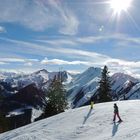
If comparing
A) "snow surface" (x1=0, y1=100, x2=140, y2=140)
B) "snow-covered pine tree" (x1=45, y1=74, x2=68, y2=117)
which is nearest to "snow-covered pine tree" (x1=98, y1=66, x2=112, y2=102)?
"snow-covered pine tree" (x1=45, y1=74, x2=68, y2=117)

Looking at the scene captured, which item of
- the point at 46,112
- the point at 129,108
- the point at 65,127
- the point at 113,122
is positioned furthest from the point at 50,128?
the point at 46,112

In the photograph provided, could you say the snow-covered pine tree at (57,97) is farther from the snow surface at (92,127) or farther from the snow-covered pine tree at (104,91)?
the snow surface at (92,127)

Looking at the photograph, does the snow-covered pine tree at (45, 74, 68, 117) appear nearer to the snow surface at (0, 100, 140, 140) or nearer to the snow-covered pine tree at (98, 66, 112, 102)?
the snow-covered pine tree at (98, 66, 112, 102)

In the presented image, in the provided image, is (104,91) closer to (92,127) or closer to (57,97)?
(57,97)

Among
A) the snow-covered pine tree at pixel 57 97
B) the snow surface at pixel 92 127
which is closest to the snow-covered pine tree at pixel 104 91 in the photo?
the snow-covered pine tree at pixel 57 97

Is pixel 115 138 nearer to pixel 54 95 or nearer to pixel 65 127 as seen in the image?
pixel 65 127

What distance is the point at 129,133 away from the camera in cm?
2681

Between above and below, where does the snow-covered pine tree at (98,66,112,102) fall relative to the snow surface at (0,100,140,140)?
above

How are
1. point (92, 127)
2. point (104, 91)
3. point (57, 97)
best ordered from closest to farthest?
point (92, 127), point (57, 97), point (104, 91)

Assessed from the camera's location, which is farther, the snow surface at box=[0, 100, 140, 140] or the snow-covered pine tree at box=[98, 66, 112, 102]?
the snow-covered pine tree at box=[98, 66, 112, 102]

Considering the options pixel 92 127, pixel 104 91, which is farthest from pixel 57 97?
pixel 92 127

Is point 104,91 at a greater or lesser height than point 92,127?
greater

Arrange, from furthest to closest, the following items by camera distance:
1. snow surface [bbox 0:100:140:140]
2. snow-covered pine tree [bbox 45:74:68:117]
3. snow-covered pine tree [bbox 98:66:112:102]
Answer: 1. snow-covered pine tree [bbox 98:66:112:102]
2. snow-covered pine tree [bbox 45:74:68:117]
3. snow surface [bbox 0:100:140:140]

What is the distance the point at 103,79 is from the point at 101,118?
38.4 m
